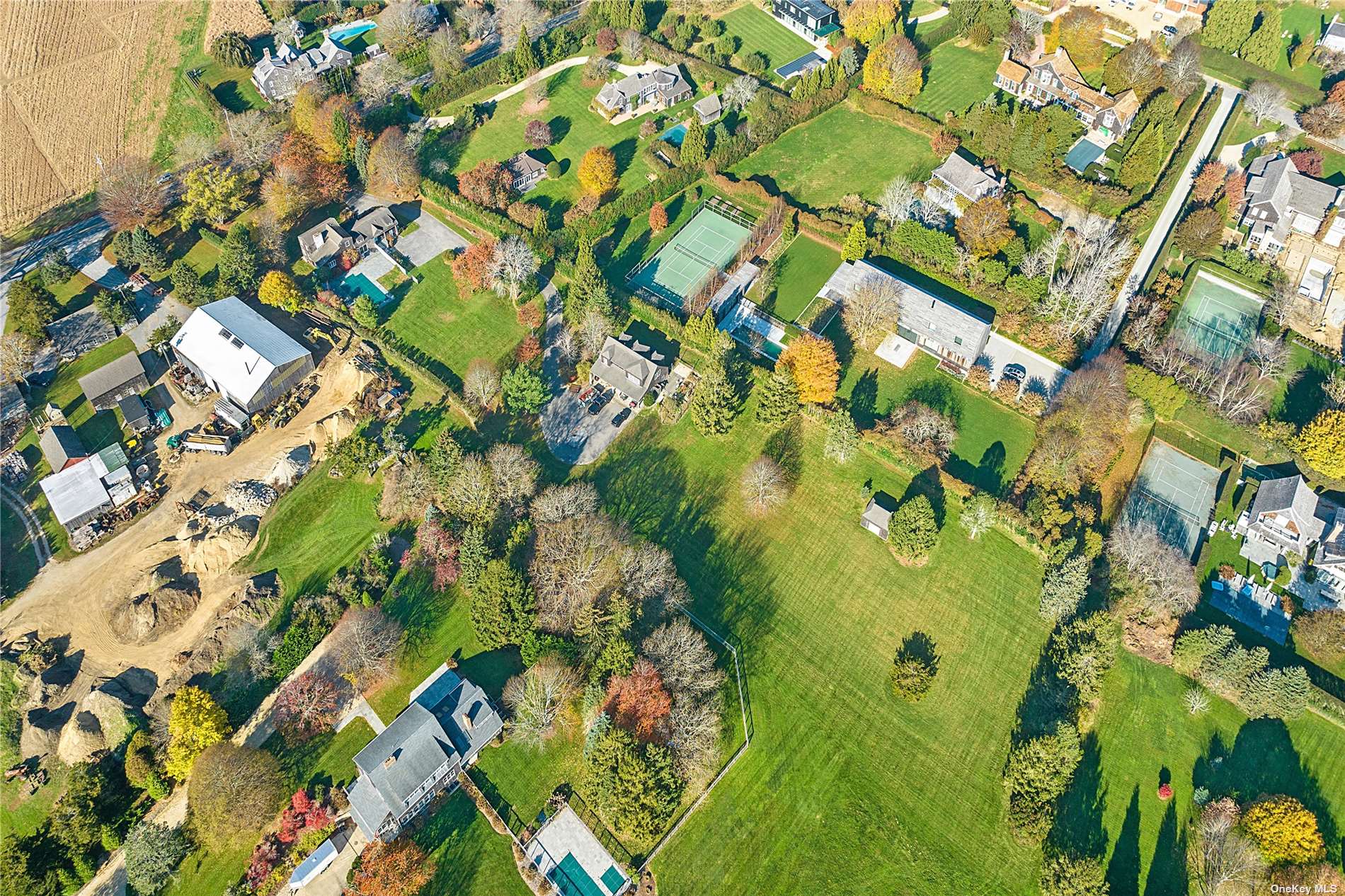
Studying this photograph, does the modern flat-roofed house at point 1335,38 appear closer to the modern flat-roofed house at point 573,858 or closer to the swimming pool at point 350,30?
the swimming pool at point 350,30

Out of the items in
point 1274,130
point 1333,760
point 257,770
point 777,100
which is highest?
point 1274,130

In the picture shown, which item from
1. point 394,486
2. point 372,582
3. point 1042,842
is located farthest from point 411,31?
point 1042,842

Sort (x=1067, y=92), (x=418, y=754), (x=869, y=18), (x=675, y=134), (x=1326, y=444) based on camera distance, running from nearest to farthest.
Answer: (x=418, y=754)
(x=1326, y=444)
(x=1067, y=92)
(x=675, y=134)
(x=869, y=18)

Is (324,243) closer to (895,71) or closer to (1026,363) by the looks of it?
(895,71)

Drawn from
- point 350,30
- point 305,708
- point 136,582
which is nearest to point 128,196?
point 350,30

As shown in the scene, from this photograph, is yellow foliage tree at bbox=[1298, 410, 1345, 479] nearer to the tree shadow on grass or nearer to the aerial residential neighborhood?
the aerial residential neighborhood

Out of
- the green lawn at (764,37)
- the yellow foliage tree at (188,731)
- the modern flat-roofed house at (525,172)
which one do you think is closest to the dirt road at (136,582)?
the yellow foliage tree at (188,731)

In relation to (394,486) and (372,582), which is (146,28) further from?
(372,582)
